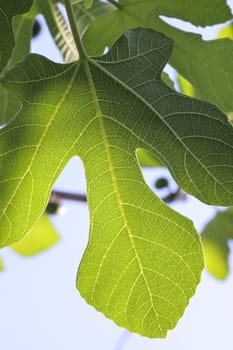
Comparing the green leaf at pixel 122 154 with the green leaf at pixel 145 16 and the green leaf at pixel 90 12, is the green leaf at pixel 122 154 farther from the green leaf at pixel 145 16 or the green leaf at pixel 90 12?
the green leaf at pixel 90 12

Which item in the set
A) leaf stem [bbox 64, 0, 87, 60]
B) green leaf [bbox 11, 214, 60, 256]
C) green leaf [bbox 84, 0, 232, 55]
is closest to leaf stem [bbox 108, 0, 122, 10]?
green leaf [bbox 84, 0, 232, 55]

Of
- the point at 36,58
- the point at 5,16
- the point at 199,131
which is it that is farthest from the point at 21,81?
the point at 199,131

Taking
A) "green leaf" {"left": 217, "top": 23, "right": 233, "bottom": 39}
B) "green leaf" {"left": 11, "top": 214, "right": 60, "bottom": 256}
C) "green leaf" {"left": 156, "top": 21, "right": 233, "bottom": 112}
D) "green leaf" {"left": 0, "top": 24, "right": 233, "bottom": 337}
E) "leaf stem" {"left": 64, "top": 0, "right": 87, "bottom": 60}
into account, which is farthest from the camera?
"green leaf" {"left": 11, "top": 214, "right": 60, "bottom": 256}

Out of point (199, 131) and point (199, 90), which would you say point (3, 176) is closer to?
point (199, 131)

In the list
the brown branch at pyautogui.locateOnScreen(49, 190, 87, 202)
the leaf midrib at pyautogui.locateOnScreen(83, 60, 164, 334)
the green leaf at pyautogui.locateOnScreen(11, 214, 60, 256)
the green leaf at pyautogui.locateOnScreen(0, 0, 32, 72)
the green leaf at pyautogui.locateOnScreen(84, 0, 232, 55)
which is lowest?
the green leaf at pyautogui.locateOnScreen(11, 214, 60, 256)

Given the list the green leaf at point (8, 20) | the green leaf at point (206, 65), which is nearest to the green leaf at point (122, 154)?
the green leaf at point (8, 20)

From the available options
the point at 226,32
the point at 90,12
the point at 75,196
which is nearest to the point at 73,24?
the point at 90,12

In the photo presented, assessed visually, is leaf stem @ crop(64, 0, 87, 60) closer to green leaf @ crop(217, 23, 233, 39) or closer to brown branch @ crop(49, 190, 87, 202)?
green leaf @ crop(217, 23, 233, 39)
